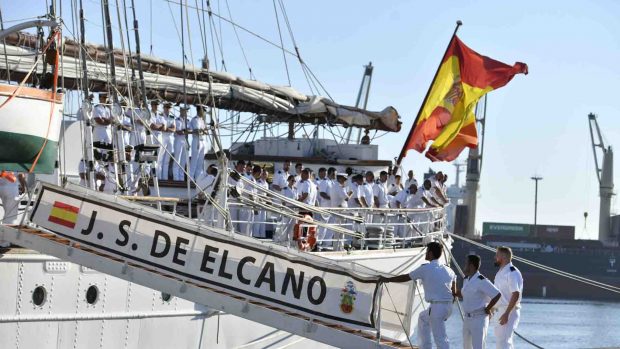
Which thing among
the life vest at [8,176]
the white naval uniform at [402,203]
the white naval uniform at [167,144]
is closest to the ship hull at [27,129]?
the life vest at [8,176]

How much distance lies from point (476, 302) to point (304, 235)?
6566 mm

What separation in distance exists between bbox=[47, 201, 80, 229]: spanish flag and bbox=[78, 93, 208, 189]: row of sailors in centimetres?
583

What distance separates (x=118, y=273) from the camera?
17.2m

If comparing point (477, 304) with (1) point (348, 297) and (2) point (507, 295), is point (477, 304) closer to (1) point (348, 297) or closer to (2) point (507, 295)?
(2) point (507, 295)

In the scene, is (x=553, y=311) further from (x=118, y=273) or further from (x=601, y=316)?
(x=118, y=273)

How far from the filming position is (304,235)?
23.4 m

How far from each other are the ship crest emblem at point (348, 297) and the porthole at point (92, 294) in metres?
4.77

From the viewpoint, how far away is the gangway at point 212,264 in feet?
56.5

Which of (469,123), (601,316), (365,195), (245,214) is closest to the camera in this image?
(245,214)

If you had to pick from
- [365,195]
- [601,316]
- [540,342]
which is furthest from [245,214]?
[601,316]

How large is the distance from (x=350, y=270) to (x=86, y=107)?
264 inches

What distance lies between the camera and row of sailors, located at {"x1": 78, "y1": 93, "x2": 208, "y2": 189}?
24.4 meters

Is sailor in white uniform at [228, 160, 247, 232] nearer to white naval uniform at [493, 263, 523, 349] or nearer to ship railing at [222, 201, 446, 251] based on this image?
ship railing at [222, 201, 446, 251]

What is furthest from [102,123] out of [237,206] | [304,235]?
[304,235]
